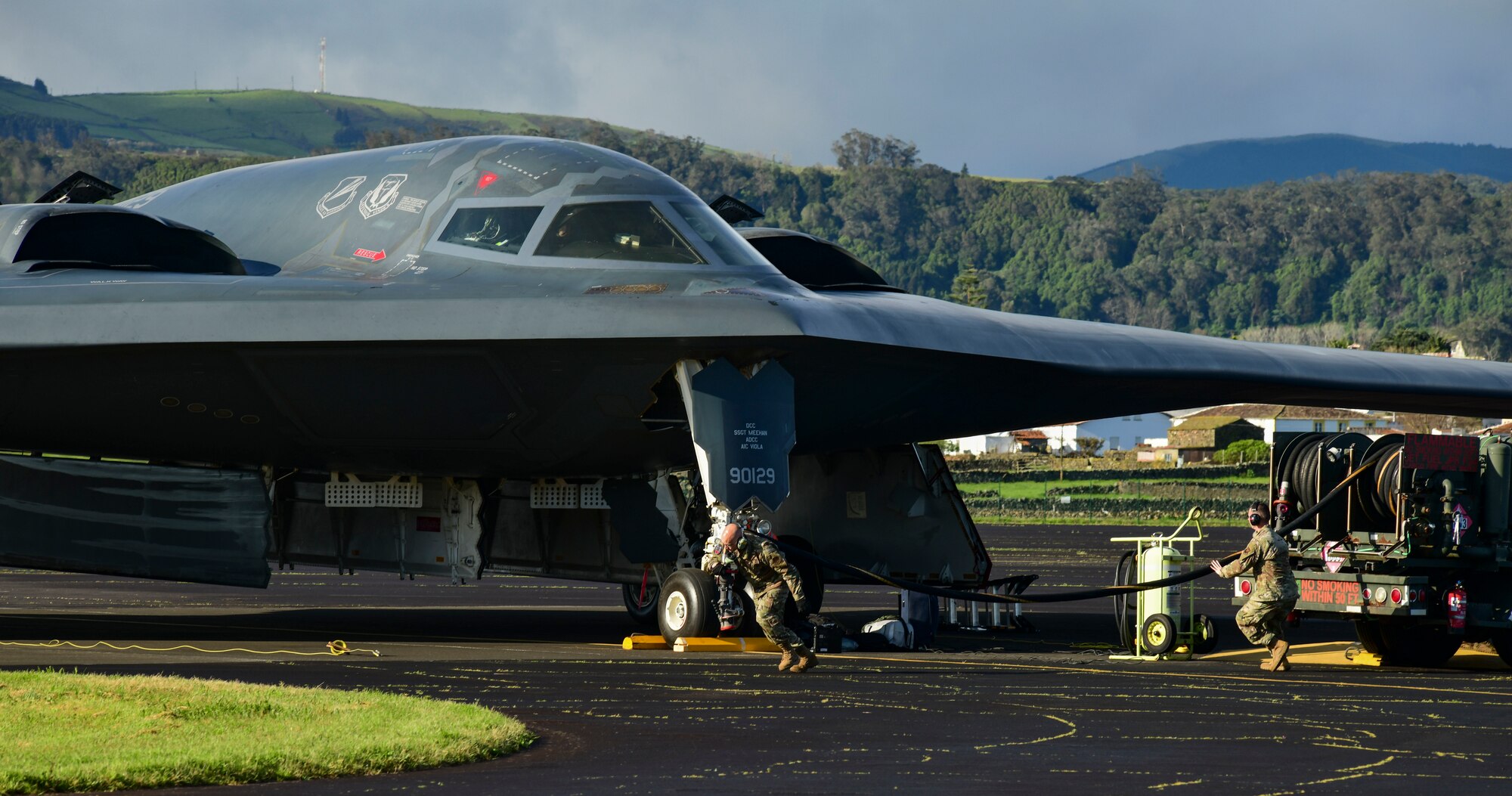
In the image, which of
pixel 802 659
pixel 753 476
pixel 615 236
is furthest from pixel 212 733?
pixel 615 236

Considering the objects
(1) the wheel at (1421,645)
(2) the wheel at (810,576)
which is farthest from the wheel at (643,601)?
(1) the wheel at (1421,645)

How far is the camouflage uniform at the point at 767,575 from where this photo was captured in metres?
13.0

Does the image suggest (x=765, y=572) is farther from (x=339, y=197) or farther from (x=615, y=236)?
(x=339, y=197)

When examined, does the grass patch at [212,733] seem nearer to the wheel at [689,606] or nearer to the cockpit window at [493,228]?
the wheel at [689,606]

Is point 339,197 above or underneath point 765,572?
above

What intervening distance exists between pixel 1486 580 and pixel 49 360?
A: 1218 cm

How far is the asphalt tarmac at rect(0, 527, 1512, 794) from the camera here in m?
7.83

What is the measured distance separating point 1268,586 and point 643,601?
272 inches

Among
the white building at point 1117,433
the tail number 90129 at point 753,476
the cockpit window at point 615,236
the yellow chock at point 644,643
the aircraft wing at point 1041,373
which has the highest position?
the white building at point 1117,433

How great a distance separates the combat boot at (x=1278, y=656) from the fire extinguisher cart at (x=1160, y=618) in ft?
2.86

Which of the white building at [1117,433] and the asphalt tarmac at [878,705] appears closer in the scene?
the asphalt tarmac at [878,705]

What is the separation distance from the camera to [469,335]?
1357 centimetres

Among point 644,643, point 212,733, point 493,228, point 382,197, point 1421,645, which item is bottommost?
point 212,733

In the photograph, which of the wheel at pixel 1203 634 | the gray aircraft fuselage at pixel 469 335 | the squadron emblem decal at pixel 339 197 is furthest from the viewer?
the squadron emblem decal at pixel 339 197
